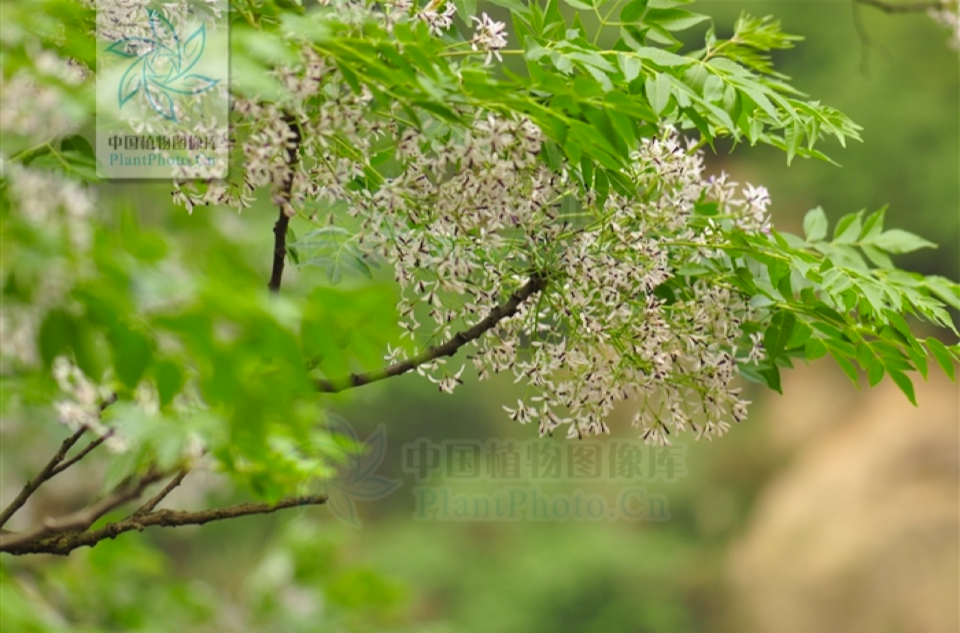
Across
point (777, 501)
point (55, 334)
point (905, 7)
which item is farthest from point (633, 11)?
point (777, 501)

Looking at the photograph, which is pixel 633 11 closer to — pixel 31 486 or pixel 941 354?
pixel 941 354

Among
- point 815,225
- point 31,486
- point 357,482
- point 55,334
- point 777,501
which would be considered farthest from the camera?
point 777,501

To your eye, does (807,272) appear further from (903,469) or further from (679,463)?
(903,469)

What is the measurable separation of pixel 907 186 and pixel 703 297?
4.65 meters

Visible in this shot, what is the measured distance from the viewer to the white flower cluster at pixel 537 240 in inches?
24.7

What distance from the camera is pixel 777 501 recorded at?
17.3 ft

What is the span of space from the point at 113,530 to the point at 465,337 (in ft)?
0.98

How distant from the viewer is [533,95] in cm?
67

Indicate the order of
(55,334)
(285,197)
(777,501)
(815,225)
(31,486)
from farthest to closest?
1. (777,501)
2. (815,225)
3. (31,486)
4. (285,197)
5. (55,334)

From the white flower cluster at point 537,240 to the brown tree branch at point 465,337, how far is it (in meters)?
0.01

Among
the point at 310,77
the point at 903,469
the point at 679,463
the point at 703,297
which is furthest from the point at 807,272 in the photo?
the point at 903,469

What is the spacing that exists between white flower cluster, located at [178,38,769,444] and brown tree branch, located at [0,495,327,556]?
0.18m

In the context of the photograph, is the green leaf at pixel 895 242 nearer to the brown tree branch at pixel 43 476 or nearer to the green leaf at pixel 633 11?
the green leaf at pixel 633 11

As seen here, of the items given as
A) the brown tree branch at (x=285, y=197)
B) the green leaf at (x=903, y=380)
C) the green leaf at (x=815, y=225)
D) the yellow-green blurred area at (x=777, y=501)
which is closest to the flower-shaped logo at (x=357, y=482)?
the yellow-green blurred area at (x=777, y=501)
